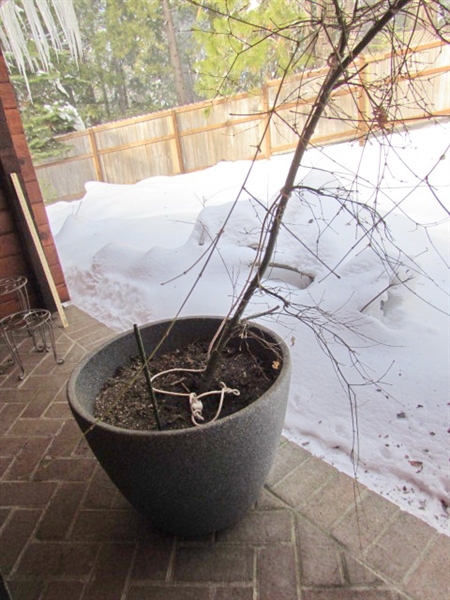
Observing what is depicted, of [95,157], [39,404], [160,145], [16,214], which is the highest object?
[16,214]

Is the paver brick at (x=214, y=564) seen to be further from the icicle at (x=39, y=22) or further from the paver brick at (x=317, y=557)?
the icicle at (x=39, y=22)

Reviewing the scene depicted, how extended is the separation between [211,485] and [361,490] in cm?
→ 68

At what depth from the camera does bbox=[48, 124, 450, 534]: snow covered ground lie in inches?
67.6

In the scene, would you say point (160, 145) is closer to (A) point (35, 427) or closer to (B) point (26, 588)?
(A) point (35, 427)

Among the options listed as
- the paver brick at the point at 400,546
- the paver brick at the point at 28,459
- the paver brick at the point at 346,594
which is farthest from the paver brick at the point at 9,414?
the paver brick at the point at 400,546

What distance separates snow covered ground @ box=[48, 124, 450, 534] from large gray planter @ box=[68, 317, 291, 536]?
308mm

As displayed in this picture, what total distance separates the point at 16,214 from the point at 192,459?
2.76 metres

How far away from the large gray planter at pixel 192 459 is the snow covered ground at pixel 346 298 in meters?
0.31

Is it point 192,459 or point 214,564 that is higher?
point 192,459

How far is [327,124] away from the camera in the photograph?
26.9 ft

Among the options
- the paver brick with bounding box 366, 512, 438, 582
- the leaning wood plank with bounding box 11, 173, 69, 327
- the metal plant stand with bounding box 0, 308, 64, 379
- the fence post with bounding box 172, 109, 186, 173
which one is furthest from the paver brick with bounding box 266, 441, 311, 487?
the fence post with bounding box 172, 109, 186, 173

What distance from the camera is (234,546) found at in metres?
1.44

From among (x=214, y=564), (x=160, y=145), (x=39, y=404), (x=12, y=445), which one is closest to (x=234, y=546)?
(x=214, y=564)

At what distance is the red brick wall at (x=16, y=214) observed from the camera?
3.04 m
